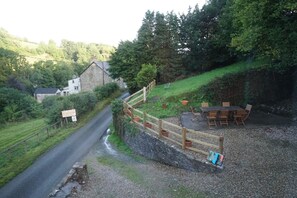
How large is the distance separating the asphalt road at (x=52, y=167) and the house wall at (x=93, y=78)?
2277cm

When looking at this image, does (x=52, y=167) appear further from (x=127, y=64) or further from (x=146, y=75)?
(x=127, y=64)

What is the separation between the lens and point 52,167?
43.8 feet

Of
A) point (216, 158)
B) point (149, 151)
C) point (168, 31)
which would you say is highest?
point (168, 31)

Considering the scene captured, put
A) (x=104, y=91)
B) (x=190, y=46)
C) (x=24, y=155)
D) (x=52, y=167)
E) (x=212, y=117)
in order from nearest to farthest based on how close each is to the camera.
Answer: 1. (x=212, y=117)
2. (x=52, y=167)
3. (x=24, y=155)
4. (x=190, y=46)
5. (x=104, y=91)

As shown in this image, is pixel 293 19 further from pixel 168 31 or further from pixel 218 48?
pixel 168 31

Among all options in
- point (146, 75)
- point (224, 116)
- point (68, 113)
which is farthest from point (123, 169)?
point (146, 75)

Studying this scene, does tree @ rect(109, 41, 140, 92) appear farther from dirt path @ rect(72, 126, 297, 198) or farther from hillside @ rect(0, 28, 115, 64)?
hillside @ rect(0, 28, 115, 64)

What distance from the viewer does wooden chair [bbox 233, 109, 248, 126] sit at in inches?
490

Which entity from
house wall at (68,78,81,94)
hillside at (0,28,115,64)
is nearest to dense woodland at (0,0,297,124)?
house wall at (68,78,81,94)

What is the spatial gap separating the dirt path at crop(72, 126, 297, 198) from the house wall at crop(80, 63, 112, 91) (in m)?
32.4

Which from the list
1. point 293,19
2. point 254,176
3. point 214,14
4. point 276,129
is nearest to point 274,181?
point 254,176

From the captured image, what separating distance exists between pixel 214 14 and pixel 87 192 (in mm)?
23772

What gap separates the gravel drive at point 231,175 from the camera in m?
7.15

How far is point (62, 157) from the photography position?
14781 mm
